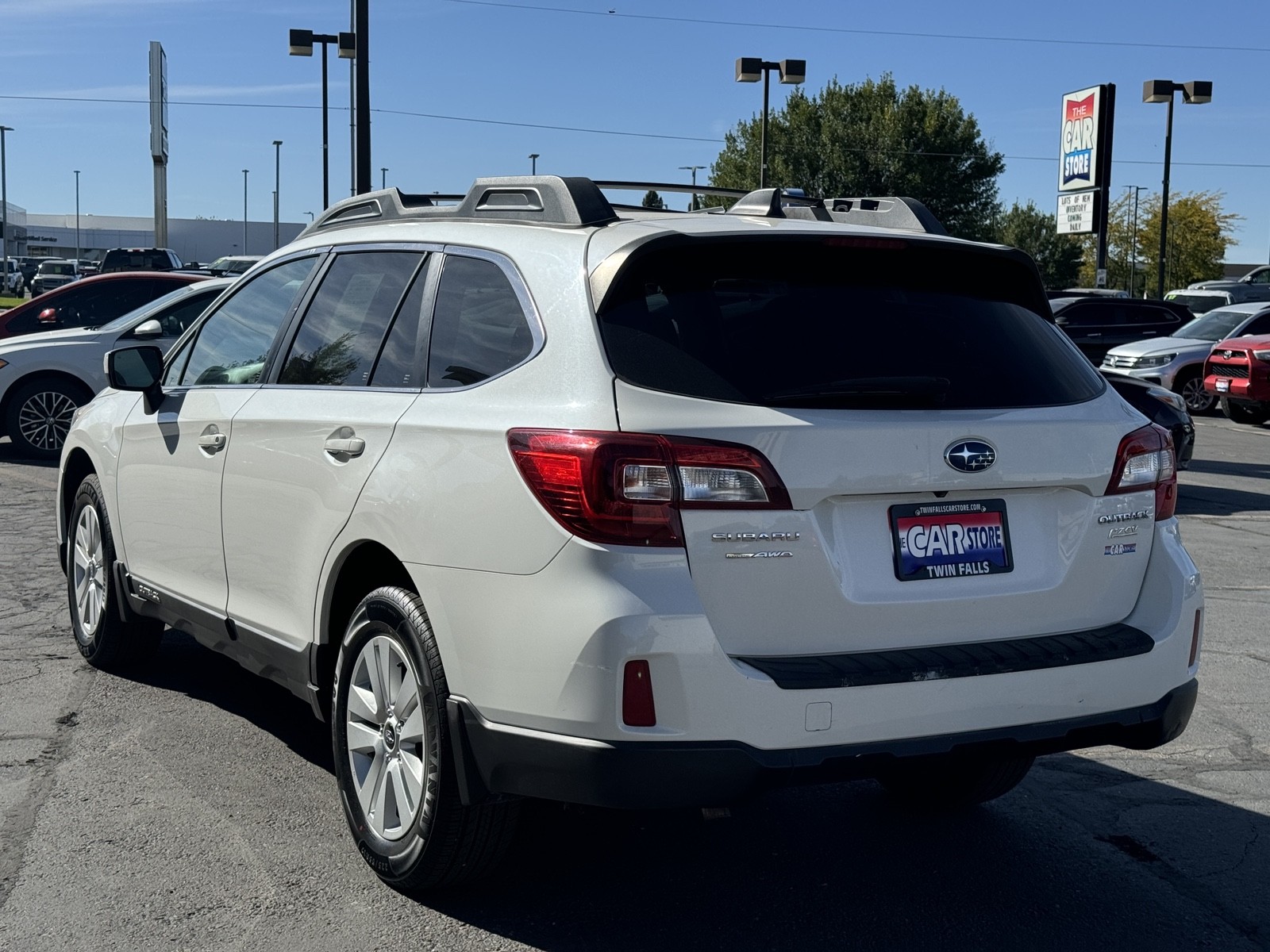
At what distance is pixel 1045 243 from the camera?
319ft

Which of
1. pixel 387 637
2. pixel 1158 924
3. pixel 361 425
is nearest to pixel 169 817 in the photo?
pixel 387 637

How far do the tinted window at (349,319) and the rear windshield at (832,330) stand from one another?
106 centimetres

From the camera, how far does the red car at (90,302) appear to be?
14977 mm

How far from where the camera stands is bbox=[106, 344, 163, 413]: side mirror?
5.38 m

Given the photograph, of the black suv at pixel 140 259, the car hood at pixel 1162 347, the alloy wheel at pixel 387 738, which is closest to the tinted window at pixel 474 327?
A: the alloy wheel at pixel 387 738

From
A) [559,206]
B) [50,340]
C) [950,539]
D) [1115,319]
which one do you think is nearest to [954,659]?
[950,539]

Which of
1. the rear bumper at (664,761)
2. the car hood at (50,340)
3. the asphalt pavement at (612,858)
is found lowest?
the asphalt pavement at (612,858)

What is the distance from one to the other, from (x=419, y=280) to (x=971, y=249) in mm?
1538

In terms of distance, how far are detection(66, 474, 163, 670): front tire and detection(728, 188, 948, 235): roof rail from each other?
3.02 metres

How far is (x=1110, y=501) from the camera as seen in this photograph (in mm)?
3689

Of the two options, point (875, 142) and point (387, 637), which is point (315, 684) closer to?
point (387, 637)

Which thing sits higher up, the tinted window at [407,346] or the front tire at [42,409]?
the tinted window at [407,346]

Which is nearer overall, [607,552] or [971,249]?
[607,552]

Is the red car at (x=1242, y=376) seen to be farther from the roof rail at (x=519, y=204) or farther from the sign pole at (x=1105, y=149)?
the roof rail at (x=519, y=204)
